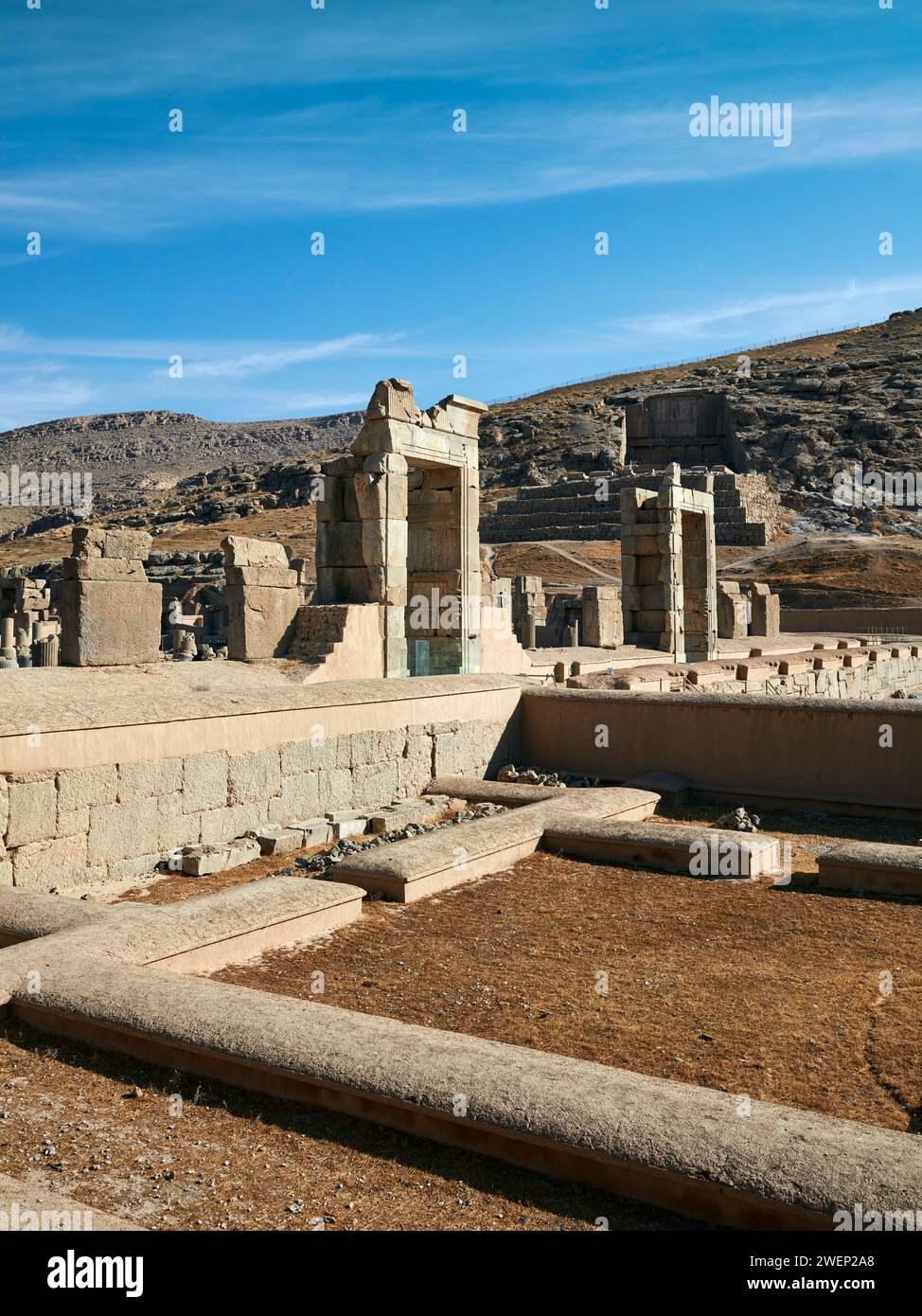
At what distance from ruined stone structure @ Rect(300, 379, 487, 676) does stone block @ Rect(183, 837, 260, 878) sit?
450 centimetres

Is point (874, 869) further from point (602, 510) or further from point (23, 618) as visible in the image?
point (602, 510)

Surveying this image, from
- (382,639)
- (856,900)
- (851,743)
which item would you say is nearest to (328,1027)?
(856,900)

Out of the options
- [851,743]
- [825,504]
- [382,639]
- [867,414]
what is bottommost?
[851,743]

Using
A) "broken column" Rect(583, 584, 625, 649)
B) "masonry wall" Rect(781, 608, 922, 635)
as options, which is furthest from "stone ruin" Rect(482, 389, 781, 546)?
"broken column" Rect(583, 584, 625, 649)

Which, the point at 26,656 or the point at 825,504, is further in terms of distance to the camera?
the point at 825,504

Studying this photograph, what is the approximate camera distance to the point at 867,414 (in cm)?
5947

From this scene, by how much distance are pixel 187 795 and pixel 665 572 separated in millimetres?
14334

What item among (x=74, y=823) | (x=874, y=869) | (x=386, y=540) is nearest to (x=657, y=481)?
(x=386, y=540)

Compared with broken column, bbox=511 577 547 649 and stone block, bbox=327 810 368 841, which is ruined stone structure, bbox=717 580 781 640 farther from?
stone block, bbox=327 810 368 841

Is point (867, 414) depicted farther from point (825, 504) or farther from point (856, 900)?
point (856, 900)
